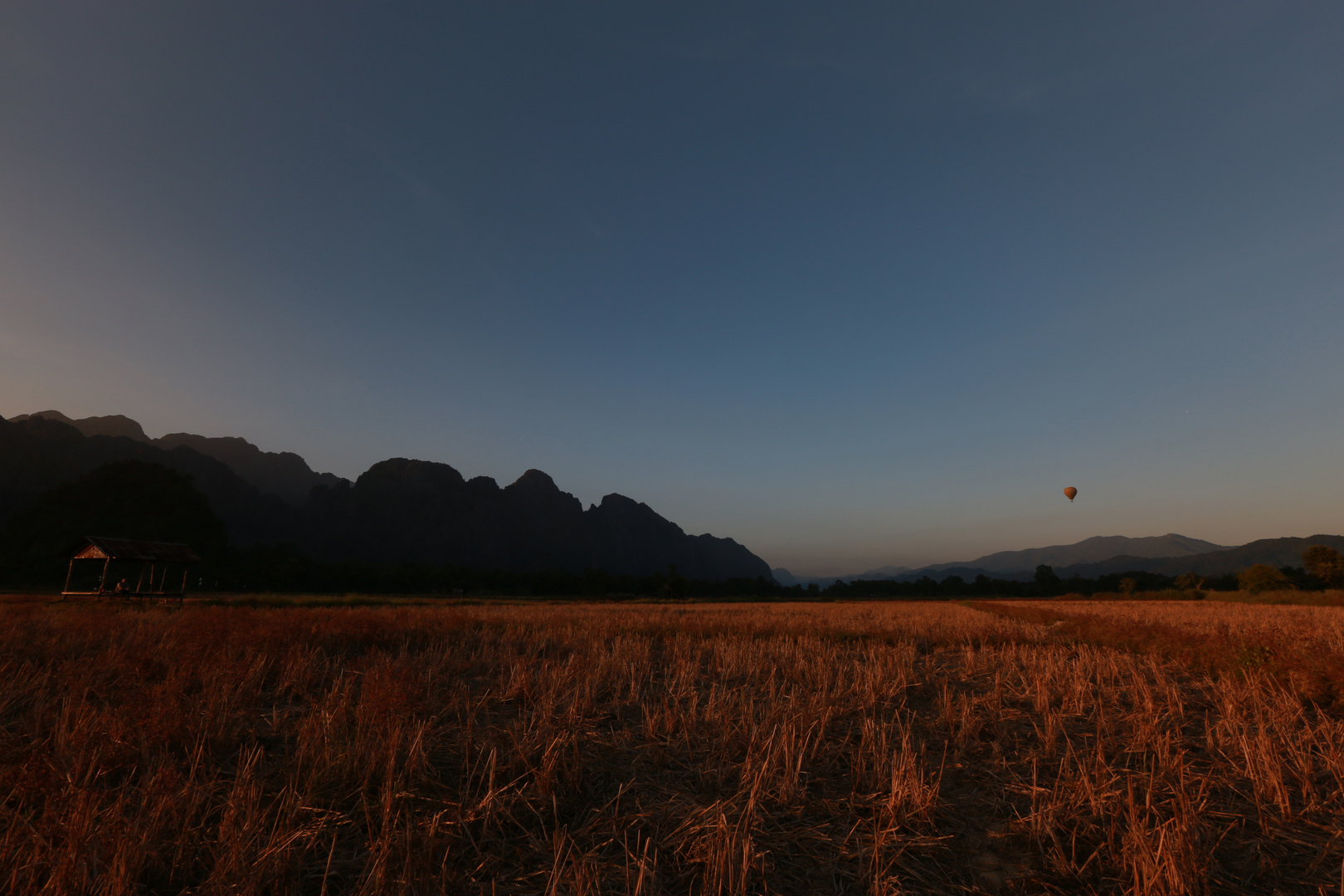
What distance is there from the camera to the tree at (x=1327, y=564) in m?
67.8

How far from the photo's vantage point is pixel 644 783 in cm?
524

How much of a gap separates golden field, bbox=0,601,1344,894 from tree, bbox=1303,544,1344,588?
92901mm

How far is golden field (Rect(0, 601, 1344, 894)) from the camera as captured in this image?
3678 mm

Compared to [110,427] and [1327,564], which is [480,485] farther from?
[1327,564]

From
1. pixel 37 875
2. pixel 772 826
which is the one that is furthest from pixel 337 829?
pixel 772 826

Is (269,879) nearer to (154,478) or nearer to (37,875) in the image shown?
(37,875)

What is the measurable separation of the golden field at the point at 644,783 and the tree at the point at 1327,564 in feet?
305

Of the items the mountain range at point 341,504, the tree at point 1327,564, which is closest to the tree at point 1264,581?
the tree at point 1327,564

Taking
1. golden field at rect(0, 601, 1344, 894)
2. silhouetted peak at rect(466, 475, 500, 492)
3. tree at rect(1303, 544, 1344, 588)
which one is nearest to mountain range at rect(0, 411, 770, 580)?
silhouetted peak at rect(466, 475, 500, 492)

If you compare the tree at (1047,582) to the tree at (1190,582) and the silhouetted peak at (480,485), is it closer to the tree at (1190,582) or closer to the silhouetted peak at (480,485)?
the tree at (1190,582)

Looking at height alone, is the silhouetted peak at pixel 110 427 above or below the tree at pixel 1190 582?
above

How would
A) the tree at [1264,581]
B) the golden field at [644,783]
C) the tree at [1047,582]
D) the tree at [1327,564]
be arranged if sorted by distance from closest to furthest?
the golden field at [644,783]
the tree at [1264,581]
the tree at [1327,564]
the tree at [1047,582]

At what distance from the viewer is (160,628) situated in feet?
46.0

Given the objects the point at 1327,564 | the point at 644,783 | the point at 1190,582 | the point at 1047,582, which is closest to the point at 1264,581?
the point at 1327,564
